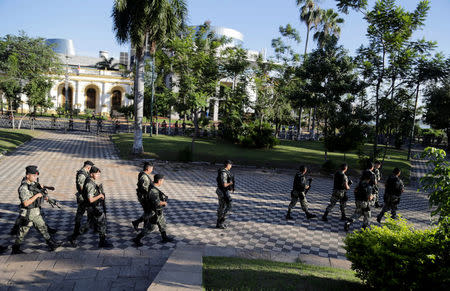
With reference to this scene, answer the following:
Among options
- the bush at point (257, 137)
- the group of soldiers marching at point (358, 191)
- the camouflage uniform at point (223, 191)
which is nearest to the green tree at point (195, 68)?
the bush at point (257, 137)

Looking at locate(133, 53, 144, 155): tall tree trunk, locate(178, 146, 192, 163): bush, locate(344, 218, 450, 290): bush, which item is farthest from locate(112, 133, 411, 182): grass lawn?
locate(344, 218, 450, 290): bush

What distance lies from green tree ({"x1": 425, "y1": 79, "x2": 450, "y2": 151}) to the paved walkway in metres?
14.1

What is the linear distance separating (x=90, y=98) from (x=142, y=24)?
39.0m

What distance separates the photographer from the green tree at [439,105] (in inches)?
981

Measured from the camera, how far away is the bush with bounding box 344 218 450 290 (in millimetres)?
3887

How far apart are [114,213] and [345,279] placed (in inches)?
246

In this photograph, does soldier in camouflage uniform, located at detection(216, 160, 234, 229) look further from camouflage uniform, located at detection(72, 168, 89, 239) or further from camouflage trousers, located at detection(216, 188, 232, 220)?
camouflage uniform, located at detection(72, 168, 89, 239)

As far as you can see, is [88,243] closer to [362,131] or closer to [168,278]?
[168,278]

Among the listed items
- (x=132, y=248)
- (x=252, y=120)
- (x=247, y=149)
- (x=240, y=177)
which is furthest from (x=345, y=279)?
(x=252, y=120)

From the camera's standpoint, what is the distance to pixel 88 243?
6617 millimetres

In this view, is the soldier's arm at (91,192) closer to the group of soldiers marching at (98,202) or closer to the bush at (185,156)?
the group of soldiers marching at (98,202)

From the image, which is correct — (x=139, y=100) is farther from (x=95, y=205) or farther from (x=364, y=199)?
(x=364, y=199)

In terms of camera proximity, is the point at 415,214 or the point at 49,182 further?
the point at 49,182

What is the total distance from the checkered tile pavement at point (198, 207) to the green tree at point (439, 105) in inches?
579
